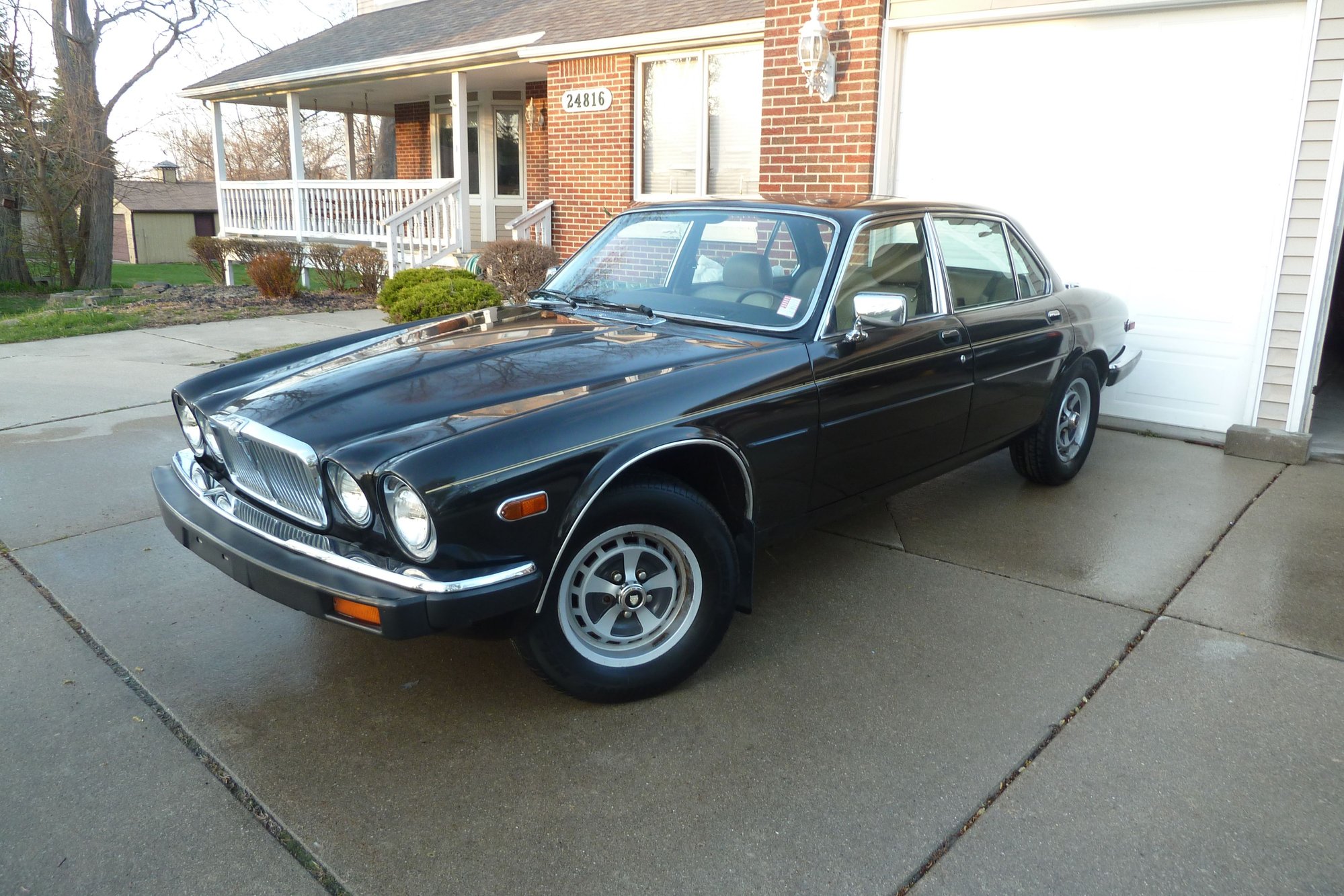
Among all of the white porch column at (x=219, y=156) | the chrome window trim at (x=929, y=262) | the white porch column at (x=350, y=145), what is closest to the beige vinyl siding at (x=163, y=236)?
the white porch column at (x=350, y=145)

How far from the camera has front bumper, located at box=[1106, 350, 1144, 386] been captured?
6.02m

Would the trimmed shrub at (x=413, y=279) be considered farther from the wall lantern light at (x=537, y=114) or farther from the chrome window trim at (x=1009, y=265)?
the wall lantern light at (x=537, y=114)

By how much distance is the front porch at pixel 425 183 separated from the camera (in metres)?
14.1

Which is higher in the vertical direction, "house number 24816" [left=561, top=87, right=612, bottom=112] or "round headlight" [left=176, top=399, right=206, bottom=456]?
"house number 24816" [left=561, top=87, right=612, bottom=112]

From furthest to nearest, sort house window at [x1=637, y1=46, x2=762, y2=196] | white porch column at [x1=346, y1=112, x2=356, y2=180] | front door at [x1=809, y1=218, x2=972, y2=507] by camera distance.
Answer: white porch column at [x1=346, y1=112, x2=356, y2=180] → house window at [x1=637, y1=46, x2=762, y2=196] → front door at [x1=809, y1=218, x2=972, y2=507]

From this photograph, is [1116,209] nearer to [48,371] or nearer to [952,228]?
[952,228]

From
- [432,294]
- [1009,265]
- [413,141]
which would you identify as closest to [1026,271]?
[1009,265]

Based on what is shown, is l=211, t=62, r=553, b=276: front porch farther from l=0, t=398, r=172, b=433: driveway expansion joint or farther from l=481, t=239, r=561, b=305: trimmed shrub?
l=0, t=398, r=172, b=433: driveway expansion joint

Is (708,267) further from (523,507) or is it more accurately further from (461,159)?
(461,159)

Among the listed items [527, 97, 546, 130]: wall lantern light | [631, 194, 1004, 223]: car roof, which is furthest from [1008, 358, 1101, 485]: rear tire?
[527, 97, 546, 130]: wall lantern light

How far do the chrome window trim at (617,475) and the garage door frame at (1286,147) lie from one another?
15.7ft

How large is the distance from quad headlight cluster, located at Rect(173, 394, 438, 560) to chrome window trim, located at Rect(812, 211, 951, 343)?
175 centimetres

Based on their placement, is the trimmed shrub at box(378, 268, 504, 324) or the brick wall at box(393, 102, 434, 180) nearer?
the trimmed shrub at box(378, 268, 504, 324)

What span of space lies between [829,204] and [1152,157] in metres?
3.82
